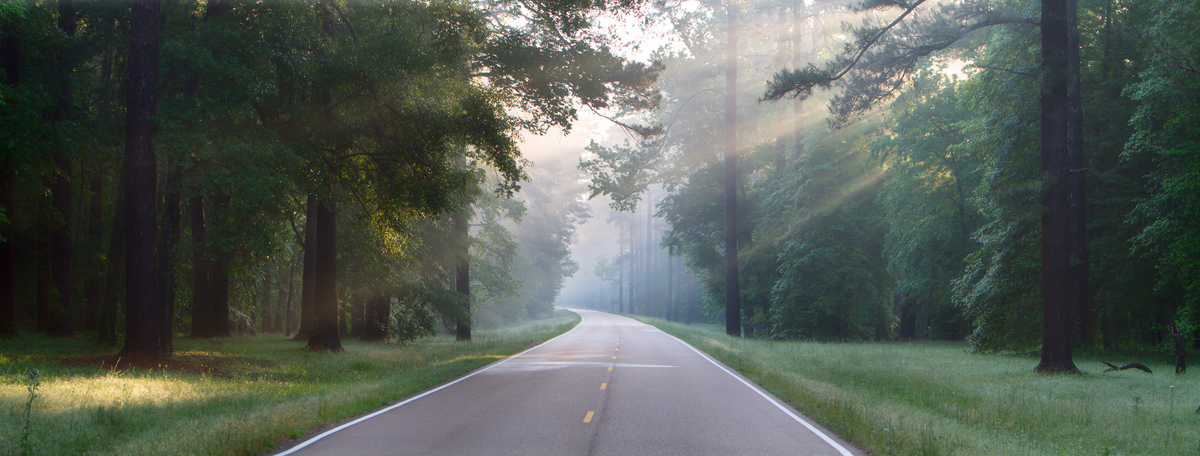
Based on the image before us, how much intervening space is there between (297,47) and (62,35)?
5.99 metres

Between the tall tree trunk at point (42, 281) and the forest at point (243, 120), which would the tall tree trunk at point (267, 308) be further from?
the tall tree trunk at point (42, 281)

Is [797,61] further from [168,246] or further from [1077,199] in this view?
[168,246]

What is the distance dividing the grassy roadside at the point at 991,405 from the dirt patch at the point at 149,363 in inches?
473

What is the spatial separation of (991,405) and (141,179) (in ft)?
55.4

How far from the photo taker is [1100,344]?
24.9 metres

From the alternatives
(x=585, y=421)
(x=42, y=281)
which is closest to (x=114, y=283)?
(x=42, y=281)

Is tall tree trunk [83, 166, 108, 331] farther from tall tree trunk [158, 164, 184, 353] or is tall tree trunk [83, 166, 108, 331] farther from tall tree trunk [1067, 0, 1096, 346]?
tall tree trunk [1067, 0, 1096, 346]

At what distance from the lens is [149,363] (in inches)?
580

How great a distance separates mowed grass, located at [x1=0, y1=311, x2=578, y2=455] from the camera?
25.9ft

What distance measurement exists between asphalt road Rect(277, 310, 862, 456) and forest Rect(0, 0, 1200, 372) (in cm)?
623

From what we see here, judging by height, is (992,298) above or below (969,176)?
below

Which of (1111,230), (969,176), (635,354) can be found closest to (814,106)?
(969,176)

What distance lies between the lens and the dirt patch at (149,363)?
1453 cm

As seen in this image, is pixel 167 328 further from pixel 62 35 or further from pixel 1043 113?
pixel 1043 113
